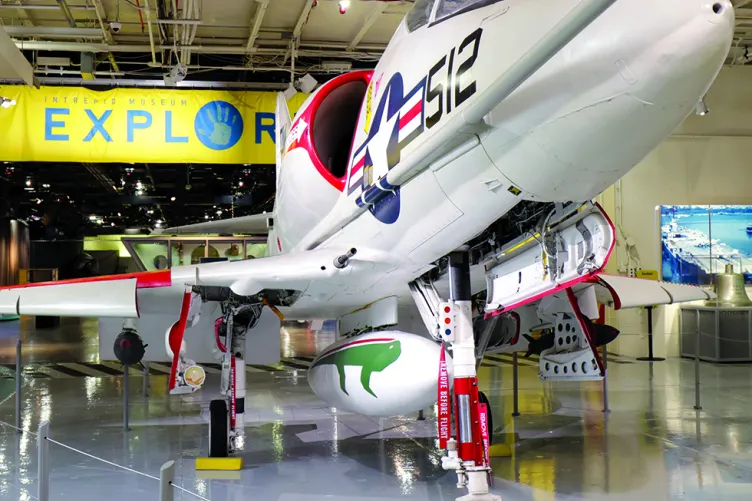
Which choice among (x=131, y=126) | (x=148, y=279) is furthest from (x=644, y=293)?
(x=131, y=126)

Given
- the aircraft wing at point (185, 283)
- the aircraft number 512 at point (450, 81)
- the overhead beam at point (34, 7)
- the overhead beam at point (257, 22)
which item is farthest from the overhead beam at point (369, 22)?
the aircraft number 512 at point (450, 81)

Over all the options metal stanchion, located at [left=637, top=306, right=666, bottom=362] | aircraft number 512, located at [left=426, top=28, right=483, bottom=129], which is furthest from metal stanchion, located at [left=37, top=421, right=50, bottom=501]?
metal stanchion, located at [left=637, top=306, right=666, bottom=362]

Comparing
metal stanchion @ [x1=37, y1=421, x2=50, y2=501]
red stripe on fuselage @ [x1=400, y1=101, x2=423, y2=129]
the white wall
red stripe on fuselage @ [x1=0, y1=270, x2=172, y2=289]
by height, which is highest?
the white wall

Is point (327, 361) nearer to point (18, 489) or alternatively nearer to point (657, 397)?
point (18, 489)

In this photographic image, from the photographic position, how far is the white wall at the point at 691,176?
1326 cm

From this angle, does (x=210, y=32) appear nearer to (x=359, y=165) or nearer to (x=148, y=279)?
(x=148, y=279)

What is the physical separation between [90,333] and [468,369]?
18347mm

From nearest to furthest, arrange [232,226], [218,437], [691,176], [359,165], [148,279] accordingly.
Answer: [359,165], [148,279], [218,437], [232,226], [691,176]

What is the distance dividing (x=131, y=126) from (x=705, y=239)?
424 inches

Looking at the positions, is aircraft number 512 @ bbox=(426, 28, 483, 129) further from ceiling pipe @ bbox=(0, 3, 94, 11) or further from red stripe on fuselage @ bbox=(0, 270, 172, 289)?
ceiling pipe @ bbox=(0, 3, 94, 11)

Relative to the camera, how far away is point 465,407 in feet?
13.7

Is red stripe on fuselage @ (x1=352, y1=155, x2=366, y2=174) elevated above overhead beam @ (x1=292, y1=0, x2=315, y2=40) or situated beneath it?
situated beneath

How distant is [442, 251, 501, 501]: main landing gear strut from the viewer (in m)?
4.03

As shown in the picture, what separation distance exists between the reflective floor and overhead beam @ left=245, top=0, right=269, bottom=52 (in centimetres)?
560
